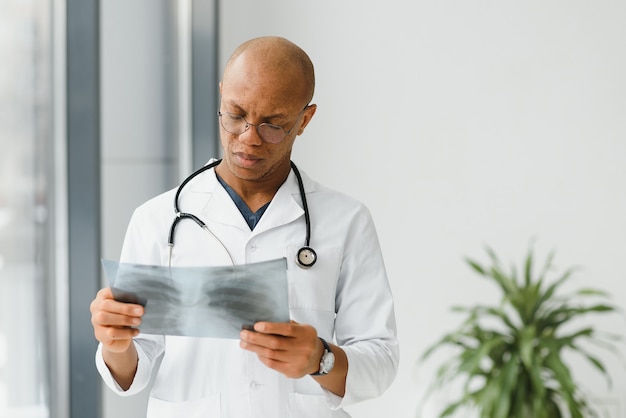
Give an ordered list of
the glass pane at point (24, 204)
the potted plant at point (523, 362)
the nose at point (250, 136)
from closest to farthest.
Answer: the nose at point (250, 136) < the glass pane at point (24, 204) < the potted plant at point (523, 362)

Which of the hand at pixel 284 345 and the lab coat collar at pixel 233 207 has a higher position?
the lab coat collar at pixel 233 207

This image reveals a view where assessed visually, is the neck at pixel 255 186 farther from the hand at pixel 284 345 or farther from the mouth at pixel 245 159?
the hand at pixel 284 345

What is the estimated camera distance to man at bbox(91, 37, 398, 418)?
1399mm

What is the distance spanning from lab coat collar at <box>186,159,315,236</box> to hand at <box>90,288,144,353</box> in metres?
0.27

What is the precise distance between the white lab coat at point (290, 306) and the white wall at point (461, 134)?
1.87 m

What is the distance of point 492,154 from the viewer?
3.34 m

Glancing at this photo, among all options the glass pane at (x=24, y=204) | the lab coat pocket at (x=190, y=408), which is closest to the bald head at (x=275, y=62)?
the lab coat pocket at (x=190, y=408)

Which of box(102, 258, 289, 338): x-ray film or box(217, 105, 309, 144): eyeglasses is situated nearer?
box(102, 258, 289, 338): x-ray film

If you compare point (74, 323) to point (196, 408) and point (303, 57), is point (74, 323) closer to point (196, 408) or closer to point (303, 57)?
point (196, 408)

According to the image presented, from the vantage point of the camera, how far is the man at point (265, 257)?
4.59 ft

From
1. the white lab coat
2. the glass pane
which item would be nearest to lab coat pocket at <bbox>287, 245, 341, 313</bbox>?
the white lab coat

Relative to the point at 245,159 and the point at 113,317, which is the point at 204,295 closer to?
the point at 113,317

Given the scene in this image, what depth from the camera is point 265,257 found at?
4.84 ft

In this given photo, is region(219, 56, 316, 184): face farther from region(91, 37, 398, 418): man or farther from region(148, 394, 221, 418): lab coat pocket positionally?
region(148, 394, 221, 418): lab coat pocket
